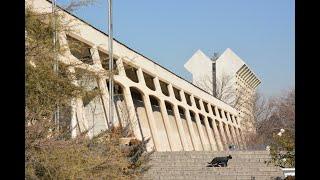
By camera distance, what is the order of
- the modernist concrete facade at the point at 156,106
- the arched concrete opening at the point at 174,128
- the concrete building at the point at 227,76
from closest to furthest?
the modernist concrete facade at the point at 156,106, the arched concrete opening at the point at 174,128, the concrete building at the point at 227,76

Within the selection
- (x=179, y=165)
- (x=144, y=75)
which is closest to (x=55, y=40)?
(x=179, y=165)

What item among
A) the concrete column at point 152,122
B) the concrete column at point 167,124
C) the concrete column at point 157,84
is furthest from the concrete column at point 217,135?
the concrete column at point 152,122

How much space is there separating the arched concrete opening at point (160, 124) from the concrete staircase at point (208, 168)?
1459 cm

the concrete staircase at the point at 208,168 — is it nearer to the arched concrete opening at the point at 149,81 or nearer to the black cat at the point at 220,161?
the black cat at the point at 220,161

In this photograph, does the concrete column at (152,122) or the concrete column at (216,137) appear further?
the concrete column at (216,137)

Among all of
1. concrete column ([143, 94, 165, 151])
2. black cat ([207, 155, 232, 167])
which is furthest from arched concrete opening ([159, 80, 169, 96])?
black cat ([207, 155, 232, 167])

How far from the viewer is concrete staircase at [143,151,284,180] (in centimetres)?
2847

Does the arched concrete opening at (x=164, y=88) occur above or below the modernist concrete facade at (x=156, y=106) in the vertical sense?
above

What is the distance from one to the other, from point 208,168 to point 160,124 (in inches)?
786

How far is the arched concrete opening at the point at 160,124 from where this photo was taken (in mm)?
47094

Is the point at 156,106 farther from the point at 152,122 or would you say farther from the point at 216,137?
the point at 216,137

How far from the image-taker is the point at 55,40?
1156cm

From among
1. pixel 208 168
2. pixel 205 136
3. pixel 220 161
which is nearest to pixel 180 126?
pixel 205 136
